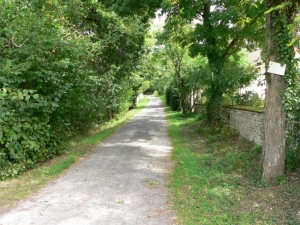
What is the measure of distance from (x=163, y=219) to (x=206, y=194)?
1212mm

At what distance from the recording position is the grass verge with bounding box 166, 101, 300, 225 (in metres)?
4.00

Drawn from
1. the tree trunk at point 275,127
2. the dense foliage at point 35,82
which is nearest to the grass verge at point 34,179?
the dense foliage at point 35,82

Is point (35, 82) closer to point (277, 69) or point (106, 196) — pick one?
point (106, 196)

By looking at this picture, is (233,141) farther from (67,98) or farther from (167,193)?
(67,98)

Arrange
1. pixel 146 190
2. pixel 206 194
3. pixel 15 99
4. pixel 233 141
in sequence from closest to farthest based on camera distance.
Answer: pixel 206 194 → pixel 146 190 → pixel 15 99 → pixel 233 141

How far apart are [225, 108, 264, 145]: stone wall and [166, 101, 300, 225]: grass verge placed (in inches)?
19.0

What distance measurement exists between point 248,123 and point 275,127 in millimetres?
3793

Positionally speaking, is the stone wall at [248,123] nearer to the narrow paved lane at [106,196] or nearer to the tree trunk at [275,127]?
the tree trunk at [275,127]

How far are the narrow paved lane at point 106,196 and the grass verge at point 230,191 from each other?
1.27ft

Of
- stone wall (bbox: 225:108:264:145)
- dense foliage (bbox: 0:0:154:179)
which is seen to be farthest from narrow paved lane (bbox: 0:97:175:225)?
stone wall (bbox: 225:108:264:145)

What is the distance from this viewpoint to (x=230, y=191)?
5008 millimetres

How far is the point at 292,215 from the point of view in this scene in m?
3.92

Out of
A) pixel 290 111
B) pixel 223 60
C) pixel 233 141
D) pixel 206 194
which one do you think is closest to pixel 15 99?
pixel 206 194

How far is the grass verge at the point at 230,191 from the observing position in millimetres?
4000
